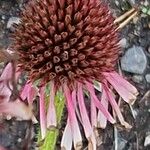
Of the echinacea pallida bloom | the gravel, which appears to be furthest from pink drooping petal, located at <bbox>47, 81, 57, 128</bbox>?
the gravel

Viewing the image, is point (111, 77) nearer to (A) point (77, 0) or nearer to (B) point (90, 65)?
(B) point (90, 65)

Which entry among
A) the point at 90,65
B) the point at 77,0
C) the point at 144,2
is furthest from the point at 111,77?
the point at 144,2

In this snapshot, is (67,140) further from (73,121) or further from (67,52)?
(67,52)

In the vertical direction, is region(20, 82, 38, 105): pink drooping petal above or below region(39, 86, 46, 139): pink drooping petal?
above

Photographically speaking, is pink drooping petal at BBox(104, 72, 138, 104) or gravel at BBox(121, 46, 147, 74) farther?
gravel at BBox(121, 46, 147, 74)

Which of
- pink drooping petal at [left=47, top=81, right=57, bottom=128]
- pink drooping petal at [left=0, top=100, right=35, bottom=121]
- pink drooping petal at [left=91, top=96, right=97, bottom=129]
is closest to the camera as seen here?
pink drooping petal at [left=0, top=100, right=35, bottom=121]

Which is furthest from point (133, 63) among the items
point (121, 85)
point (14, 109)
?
point (14, 109)

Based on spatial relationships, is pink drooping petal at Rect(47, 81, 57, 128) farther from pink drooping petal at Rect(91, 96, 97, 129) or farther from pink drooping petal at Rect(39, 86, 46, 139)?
pink drooping petal at Rect(91, 96, 97, 129)

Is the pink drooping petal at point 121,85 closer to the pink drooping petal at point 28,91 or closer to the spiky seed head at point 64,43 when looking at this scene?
the spiky seed head at point 64,43
